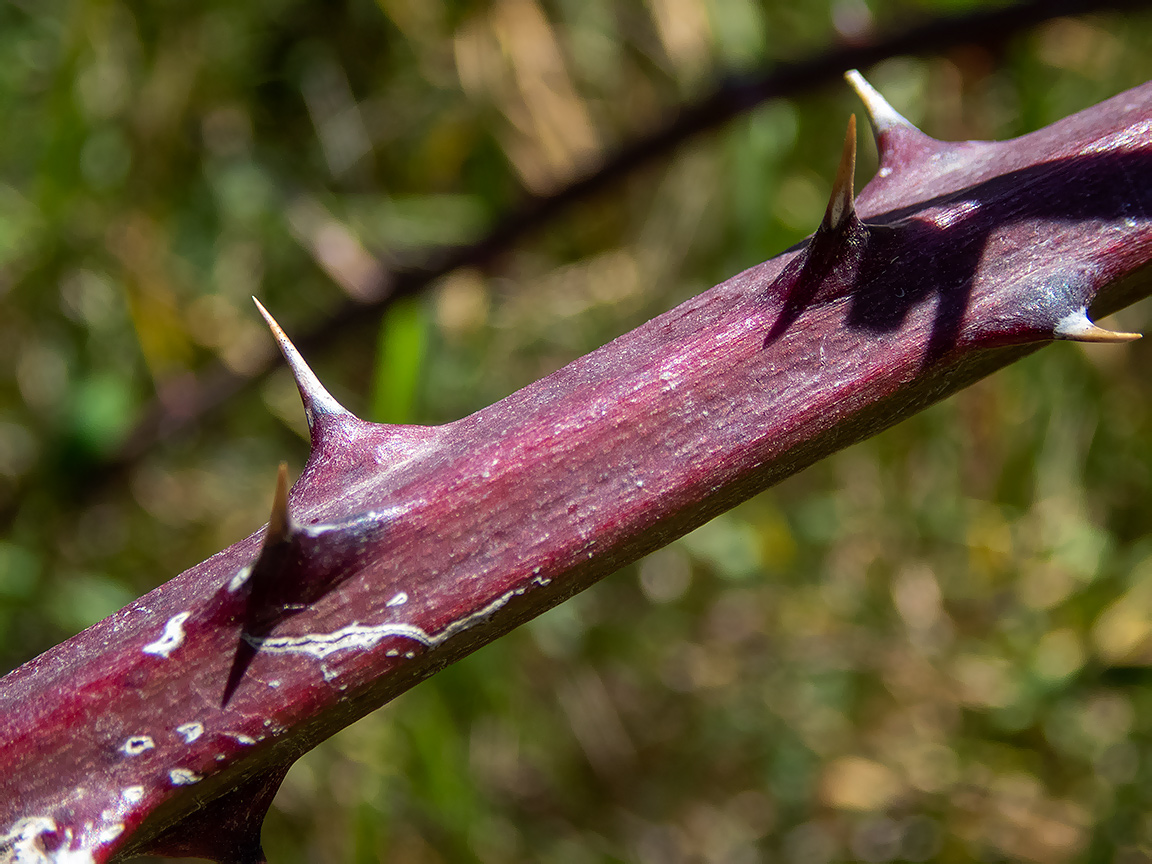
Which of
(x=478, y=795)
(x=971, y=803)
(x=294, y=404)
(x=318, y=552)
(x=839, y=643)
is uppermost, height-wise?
(x=318, y=552)

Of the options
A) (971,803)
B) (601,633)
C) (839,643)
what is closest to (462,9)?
(601,633)

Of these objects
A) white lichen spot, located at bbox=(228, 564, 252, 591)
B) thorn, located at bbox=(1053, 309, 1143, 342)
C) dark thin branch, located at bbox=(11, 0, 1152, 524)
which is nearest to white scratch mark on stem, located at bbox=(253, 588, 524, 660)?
white lichen spot, located at bbox=(228, 564, 252, 591)

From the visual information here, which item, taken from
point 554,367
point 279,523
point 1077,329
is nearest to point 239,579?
point 279,523

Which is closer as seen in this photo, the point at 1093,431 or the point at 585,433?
the point at 585,433

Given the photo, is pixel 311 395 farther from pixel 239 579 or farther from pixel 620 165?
pixel 620 165

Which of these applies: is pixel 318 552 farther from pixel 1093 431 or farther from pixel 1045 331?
pixel 1093 431

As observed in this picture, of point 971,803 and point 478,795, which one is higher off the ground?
point 478,795
